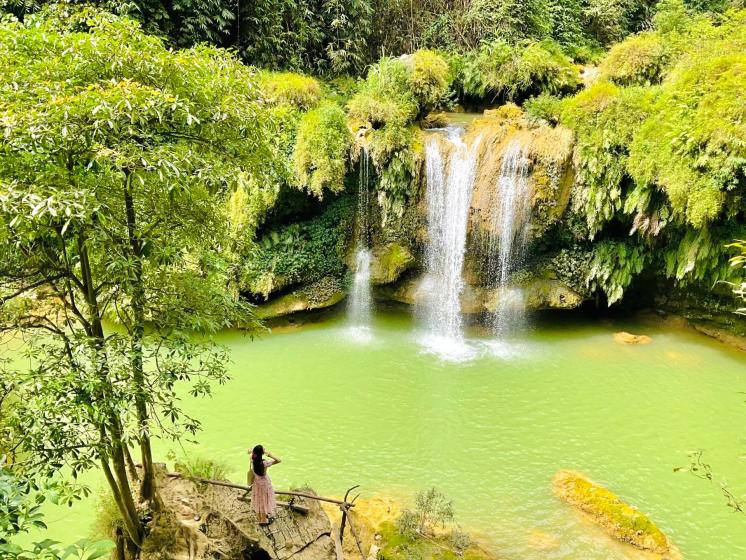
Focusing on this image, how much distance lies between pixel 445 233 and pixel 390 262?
1.52 meters

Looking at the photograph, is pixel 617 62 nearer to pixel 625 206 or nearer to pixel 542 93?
pixel 542 93

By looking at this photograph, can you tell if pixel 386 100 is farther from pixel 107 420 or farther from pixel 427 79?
pixel 107 420

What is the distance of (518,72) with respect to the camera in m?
13.9

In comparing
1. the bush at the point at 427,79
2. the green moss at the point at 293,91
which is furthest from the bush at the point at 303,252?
the bush at the point at 427,79

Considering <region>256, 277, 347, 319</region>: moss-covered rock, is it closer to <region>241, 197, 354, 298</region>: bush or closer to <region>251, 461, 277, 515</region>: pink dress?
<region>241, 197, 354, 298</region>: bush

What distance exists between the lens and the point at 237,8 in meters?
15.1

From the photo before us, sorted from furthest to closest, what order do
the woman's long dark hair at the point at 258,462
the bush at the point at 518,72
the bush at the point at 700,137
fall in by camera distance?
the bush at the point at 518,72 → the bush at the point at 700,137 → the woman's long dark hair at the point at 258,462

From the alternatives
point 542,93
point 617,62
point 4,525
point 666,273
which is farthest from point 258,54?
point 4,525

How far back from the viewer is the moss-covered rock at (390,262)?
39.4 ft

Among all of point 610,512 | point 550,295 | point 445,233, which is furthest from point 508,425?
point 445,233

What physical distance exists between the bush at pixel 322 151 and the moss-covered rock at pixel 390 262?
191 cm

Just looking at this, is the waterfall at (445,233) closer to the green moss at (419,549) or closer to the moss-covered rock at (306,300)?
the moss-covered rock at (306,300)

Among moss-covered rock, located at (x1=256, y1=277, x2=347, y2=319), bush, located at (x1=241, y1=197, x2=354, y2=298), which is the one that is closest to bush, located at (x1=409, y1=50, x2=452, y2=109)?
bush, located at (x1=241, y1=197, x2=354, y2=298)

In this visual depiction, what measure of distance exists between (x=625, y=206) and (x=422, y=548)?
8.26m
